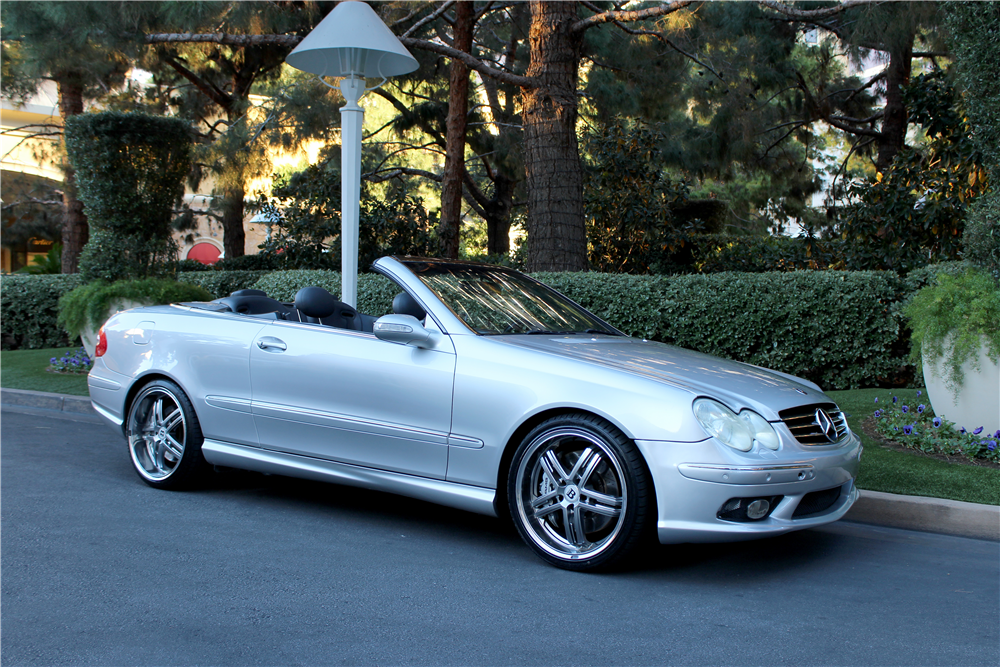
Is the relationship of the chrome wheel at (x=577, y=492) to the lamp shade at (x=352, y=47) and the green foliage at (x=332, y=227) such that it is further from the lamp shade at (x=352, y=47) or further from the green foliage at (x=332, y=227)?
the green foliage at (x=332, y=227)

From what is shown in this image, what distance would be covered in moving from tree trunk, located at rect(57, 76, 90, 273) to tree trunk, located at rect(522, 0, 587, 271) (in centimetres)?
1125

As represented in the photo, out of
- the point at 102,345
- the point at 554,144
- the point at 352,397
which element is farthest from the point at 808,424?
the point at 554,144

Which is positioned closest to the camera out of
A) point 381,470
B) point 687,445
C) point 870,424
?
point 687,445

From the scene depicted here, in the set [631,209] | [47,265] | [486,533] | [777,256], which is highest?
[631,209]

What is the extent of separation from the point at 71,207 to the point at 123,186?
832 centimetres

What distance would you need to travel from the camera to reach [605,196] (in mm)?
13547

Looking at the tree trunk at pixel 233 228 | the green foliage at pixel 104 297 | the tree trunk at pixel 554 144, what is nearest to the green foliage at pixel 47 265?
the tree trunk at pixel 233 228

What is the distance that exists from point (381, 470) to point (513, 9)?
1517cm

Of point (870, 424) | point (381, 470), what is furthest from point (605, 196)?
point (381, 470)

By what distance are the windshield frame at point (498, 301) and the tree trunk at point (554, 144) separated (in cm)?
479

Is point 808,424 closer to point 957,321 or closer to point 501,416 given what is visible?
point 501,416

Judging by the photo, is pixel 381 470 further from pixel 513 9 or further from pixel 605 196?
pixel 513 9

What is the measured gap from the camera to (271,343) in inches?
193

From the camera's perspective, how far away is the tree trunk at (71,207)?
17.2m
